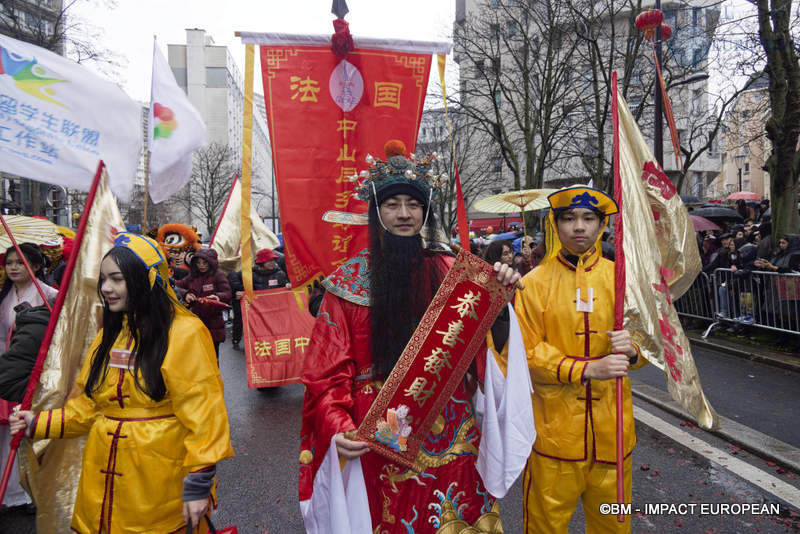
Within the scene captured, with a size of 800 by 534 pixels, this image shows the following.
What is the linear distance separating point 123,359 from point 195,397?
1.15 ft

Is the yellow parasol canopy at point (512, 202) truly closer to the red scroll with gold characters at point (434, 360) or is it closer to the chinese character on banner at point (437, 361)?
the red scroll with gold characters at point (434, 360)

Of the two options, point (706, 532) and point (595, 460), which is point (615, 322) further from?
point (706, 532)

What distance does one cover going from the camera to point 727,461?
417 centimetres

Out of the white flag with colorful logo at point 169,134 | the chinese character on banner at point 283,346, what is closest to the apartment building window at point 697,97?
the chinese character on banner at point 283,346

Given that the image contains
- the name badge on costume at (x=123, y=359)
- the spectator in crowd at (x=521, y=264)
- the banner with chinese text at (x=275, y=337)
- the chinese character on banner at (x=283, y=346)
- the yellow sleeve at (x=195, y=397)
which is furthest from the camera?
the spectator in crowd at (x=521, y=264)

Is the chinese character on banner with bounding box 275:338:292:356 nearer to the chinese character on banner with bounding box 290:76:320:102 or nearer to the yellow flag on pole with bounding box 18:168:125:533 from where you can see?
the yellow flag on pole with bounding box 18:168:125:533

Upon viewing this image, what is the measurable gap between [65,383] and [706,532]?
377 centimetres

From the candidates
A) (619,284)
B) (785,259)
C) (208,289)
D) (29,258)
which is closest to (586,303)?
(619,284)

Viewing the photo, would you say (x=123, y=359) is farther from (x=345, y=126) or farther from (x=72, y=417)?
(x=345, y=126)

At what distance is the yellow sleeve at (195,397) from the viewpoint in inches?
79.0

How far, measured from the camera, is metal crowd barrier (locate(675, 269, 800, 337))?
761 centimetres

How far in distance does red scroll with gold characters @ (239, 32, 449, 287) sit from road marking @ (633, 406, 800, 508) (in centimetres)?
348

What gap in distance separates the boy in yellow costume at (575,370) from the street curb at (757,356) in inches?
239

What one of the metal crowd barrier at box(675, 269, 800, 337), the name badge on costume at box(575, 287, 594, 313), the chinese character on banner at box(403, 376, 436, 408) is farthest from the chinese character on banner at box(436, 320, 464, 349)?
the metal crowd barrier at box(675, 269, 800, 337)
